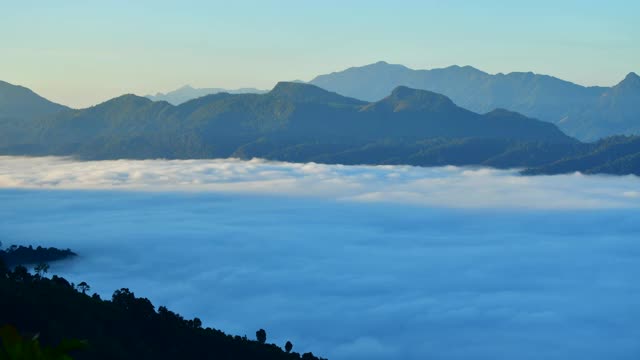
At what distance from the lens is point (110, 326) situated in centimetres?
11812

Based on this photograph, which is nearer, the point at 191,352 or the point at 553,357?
the point at 191,352

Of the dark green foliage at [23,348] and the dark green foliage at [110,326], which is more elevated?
the dark green foliage at [110,326]

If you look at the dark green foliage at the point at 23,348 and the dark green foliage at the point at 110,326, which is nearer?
the dark green foliage at the point at 23,348

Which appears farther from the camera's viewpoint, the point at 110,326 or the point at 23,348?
the point at 110,326

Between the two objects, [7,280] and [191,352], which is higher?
[7,280]

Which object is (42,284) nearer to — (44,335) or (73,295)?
(73,295)

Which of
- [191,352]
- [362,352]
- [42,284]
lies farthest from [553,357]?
[42,284]

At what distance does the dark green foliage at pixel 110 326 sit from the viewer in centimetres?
10700

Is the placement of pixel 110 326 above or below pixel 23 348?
above

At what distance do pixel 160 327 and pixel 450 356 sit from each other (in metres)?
86.7

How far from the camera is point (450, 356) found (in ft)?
639

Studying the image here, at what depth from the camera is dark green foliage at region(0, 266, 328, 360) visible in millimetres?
107000

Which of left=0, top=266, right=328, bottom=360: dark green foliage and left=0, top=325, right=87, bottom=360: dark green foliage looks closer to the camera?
left=0, top=325, right=87, bottom=360: dark green foliage

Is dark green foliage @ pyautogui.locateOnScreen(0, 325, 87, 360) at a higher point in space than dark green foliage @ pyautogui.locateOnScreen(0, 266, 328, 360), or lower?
lower
